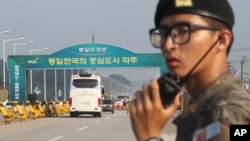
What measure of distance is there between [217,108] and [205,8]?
1.41ft

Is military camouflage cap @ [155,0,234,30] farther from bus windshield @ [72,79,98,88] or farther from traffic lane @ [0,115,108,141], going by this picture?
bus windshield @ [72,79,98,88]

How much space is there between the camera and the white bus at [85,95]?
42.2 m

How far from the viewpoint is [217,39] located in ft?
7.99

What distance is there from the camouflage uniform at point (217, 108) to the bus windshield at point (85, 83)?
132ft

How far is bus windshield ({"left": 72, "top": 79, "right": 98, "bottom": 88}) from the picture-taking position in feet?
140

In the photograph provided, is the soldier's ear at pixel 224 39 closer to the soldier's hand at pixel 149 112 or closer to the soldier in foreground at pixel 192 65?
the soldier in foreground at pixel 192 65

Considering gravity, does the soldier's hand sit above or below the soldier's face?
below

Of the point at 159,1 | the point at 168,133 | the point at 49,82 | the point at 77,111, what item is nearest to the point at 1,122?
the point at 77,111

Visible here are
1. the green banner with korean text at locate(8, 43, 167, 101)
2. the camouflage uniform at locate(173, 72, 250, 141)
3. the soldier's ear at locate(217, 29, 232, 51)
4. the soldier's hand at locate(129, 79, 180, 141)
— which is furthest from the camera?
the green banner with korean text at locate(8, 43, 167, 101)

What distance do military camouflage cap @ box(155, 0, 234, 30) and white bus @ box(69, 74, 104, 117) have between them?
130 feet

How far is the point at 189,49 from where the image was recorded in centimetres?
239

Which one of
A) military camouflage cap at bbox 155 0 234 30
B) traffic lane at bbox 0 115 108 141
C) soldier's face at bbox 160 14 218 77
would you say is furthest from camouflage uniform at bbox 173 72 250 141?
traffic lane at bbox 0 115 108 141

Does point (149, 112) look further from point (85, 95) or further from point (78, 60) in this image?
point (78, 60)

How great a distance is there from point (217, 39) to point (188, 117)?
0.34m
